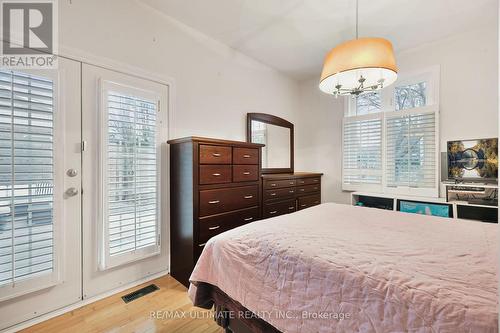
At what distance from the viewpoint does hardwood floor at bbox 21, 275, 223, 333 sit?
1.62 metres

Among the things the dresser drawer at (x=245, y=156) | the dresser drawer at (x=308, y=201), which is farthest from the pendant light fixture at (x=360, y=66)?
the dresser drawer at (x=308, y=201)

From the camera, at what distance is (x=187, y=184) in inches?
86.1

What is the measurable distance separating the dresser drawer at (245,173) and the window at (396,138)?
1.80 m

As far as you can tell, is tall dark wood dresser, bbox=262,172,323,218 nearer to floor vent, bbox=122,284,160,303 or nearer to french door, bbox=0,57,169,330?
french door, bbox=0,57,169,330

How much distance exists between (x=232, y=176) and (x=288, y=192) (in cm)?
119

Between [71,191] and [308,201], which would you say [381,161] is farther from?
[71,191]

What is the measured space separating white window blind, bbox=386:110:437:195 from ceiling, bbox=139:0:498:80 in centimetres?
102

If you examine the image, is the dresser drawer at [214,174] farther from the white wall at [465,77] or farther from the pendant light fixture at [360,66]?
the white wall at [465,77]

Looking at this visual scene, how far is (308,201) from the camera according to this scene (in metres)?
3.71

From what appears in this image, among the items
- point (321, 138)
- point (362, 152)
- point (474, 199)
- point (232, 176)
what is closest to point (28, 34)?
point (232, 176)

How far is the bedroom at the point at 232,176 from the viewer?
1.09 meters

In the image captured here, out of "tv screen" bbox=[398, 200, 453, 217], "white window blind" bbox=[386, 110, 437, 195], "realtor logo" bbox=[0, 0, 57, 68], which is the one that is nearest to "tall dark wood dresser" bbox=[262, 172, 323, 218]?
"white window blind" bbox=[386, 110, 437, 195]

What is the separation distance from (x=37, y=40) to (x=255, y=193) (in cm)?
237

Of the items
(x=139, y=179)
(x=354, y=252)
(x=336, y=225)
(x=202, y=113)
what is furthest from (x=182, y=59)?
(x=354, y=252)
